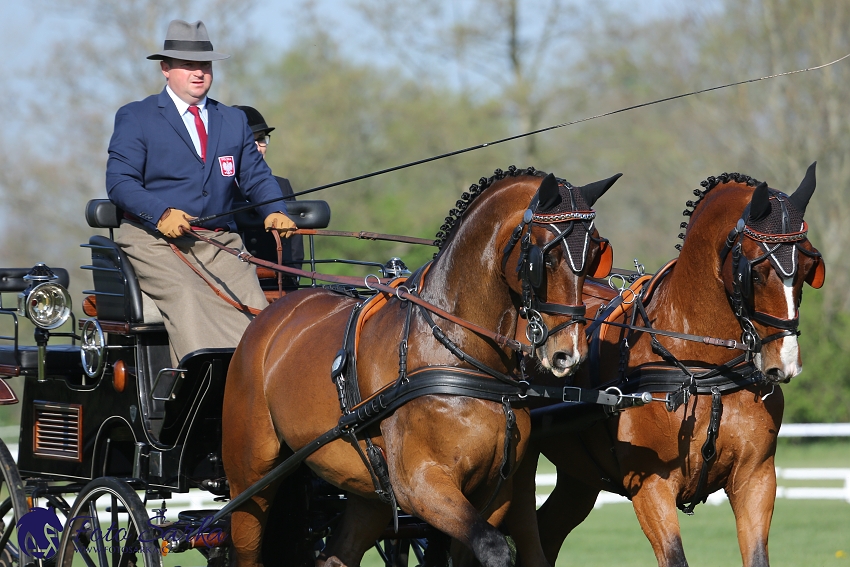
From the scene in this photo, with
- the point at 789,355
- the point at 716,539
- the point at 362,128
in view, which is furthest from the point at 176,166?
the point at 362,128

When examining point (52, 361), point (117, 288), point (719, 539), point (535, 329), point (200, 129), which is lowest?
point (719, 539)

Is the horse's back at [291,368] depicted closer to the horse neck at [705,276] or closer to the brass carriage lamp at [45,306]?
the brass carriage lamp at [45,306]

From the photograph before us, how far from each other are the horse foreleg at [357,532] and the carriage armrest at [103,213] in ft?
6.27

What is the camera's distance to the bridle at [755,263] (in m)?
4.03

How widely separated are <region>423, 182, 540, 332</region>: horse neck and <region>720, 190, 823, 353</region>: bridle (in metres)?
0.83

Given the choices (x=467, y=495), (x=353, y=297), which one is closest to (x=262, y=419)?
(x=353, y=297)

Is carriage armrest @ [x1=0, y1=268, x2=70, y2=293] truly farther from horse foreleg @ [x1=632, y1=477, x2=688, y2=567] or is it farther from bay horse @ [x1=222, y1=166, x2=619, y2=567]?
horse foreleg @ [x1=632, y1=477, x2=688, y2=567]

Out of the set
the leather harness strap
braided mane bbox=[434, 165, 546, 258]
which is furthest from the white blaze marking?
the leather harness strap

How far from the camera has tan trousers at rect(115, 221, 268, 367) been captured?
5184mm

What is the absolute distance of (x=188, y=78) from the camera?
5453 millimetres

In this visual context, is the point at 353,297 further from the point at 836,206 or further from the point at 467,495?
the point at 836,206

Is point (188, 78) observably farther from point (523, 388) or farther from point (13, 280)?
point (523, 388)

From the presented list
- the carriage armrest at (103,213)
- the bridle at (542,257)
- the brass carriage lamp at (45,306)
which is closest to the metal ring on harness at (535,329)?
the bridle at (542,257)

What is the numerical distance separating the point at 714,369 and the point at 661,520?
0.66 metres
